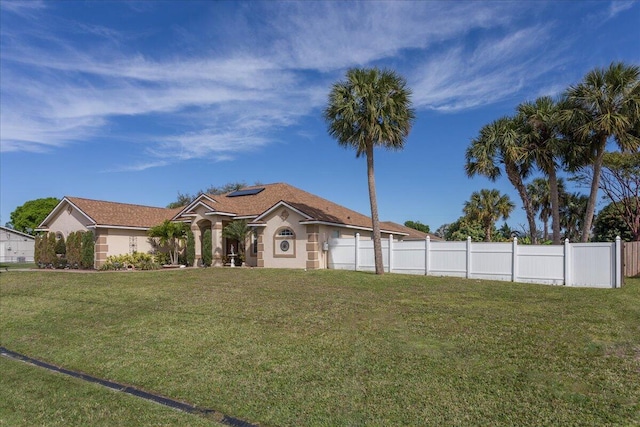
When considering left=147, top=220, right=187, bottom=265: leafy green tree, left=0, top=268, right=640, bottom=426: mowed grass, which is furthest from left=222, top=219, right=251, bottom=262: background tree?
left=0, top=268, right=640, bottom=426: mowed grass

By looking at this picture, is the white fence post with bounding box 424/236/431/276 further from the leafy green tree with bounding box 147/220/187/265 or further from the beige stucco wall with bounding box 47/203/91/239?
the beige stucco wall with bounding box 47/203/91/239

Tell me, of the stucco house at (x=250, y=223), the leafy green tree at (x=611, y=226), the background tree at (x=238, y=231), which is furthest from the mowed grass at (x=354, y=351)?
the leafy green tree at (x=611, y=226)

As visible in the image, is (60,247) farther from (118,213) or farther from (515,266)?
(515,266)

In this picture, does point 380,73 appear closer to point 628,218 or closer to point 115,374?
point 115,374

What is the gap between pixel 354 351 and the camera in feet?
26.2

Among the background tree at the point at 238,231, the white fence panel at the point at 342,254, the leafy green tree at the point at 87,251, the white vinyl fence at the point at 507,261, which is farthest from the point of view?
the leafy green tree at the point at 87,251

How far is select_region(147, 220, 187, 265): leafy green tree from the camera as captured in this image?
27.4 m

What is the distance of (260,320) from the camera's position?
10531 millimetres

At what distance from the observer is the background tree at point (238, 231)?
25362 mm

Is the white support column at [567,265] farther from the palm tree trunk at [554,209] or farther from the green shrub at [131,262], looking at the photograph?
the green shrub at [131,262]

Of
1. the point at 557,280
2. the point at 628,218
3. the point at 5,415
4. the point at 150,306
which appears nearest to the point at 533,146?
the point at 557,280

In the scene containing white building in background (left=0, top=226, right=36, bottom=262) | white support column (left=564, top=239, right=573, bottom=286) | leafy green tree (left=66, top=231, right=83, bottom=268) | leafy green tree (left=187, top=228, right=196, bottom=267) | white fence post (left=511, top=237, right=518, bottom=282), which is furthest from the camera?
white building in background (left=0, top=226, right=36, bottom=262)

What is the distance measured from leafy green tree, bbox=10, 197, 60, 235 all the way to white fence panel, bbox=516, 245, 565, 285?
79075 mm

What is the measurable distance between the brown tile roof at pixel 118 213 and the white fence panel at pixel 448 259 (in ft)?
67.6
